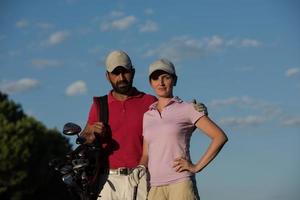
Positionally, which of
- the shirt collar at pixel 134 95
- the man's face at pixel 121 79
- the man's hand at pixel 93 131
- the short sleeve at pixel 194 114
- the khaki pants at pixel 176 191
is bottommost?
the khaki pants at pixel 176 191

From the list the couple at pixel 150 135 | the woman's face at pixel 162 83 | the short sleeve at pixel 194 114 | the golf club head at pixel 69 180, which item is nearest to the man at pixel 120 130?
the couple at pixel 150 135

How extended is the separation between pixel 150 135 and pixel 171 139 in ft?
0.87

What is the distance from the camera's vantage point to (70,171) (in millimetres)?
7570

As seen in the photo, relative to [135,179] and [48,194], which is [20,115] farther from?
[135,179]

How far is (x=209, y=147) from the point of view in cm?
684

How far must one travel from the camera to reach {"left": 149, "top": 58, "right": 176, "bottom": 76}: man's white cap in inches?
276

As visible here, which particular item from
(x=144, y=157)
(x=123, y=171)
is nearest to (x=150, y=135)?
(x=144, y=157)

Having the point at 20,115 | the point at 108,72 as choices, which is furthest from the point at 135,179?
the point at 20,115

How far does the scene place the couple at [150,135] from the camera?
689cm

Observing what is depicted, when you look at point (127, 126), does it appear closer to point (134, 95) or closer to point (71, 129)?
point (134, 95)

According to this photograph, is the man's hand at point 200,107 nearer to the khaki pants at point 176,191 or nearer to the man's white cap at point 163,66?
the man's white cap at point 163,66

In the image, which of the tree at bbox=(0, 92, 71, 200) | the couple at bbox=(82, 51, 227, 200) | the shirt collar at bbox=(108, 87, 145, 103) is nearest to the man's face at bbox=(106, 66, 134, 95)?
the couple at bbox=(82, 51, 227, 200)

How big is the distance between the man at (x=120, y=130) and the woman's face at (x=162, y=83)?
770mm

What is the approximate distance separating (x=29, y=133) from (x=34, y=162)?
288 centimetres
